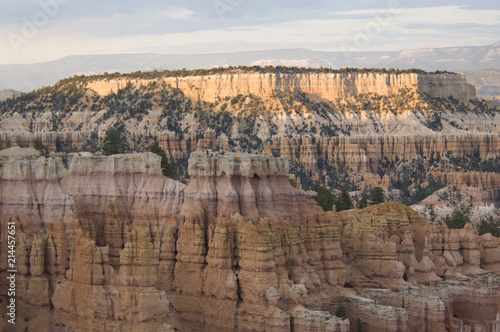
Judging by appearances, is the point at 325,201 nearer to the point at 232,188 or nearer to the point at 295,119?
the point at 232,188

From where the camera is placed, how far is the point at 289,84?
18888 centimetres

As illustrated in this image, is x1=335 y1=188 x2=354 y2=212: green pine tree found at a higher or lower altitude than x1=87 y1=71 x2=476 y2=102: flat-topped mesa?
lower

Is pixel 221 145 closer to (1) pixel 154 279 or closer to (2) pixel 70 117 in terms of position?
(2) pixel 70 117

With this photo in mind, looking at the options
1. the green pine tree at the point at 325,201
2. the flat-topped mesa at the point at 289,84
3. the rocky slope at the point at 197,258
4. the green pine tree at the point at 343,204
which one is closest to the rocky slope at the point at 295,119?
the flat-topped mesa at the point at 289,84

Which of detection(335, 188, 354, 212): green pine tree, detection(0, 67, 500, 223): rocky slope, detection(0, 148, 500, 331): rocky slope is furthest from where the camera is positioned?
detection(0, 67, 500, 223): rocky slope

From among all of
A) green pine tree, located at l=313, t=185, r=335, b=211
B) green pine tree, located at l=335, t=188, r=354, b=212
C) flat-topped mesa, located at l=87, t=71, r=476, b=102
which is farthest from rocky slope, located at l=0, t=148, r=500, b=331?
flat-topped mesa, located at l=87, t=71, r=476, b=102

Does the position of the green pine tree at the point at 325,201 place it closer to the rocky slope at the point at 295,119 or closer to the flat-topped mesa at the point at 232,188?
the flat-topped mesa at the point at 232,188

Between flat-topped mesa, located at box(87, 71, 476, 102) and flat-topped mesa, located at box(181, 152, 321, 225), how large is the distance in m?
128

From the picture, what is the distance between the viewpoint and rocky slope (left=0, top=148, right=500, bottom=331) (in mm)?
50031

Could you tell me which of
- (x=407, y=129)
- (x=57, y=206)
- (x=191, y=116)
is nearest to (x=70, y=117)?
(x=191, y=116)

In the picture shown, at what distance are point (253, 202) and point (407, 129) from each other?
13337cm

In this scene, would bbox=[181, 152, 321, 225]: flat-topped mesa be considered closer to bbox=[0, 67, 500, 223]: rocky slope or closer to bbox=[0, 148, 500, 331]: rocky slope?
bbox=[0, 148, 500, 331]: rocky slope

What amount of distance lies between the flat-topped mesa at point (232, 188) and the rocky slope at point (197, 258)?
8 cm

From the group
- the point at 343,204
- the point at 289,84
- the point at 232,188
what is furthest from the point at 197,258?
the point at 289,84
